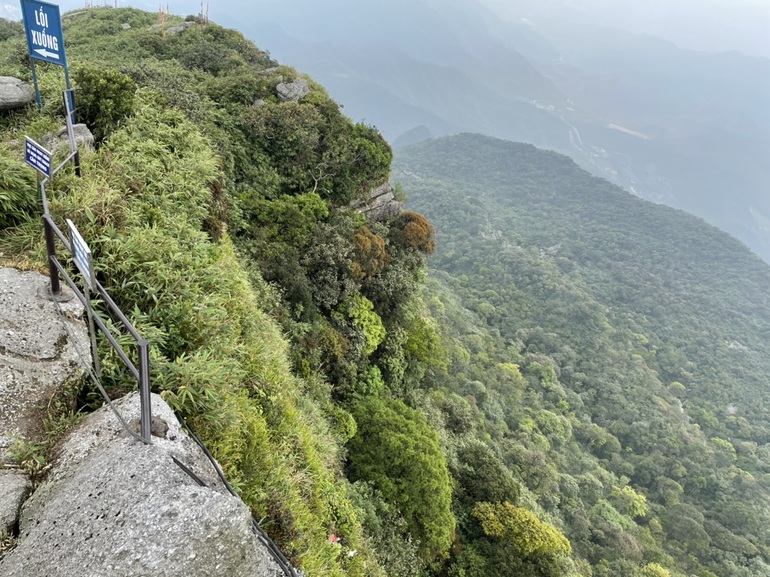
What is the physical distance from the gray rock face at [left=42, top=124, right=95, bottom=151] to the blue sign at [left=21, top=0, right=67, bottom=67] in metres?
1.04

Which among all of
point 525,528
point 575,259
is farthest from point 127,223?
point 575,259

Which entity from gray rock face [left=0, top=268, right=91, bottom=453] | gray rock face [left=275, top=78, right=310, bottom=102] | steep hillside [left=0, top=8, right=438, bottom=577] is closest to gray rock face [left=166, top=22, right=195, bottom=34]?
steep hillside [left=0, top=8, right=438, bottom=577]

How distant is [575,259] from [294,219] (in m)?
81.1

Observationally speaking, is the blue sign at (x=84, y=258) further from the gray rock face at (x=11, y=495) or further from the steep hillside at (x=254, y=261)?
the gray rock face at (x=11, y=495)

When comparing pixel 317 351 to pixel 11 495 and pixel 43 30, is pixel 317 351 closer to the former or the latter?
pixel 43 30

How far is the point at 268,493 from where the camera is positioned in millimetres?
3689

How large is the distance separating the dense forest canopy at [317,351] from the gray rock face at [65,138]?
207 millimetres

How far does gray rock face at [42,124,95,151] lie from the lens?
5953mm

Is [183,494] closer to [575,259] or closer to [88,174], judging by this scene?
[88,174]

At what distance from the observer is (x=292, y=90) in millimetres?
14844

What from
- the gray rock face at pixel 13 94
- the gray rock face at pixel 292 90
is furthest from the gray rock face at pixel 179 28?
the gray rock face at pixel 13 94

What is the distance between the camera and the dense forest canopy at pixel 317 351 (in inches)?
163

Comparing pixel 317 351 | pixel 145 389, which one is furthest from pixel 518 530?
pixel 145 389

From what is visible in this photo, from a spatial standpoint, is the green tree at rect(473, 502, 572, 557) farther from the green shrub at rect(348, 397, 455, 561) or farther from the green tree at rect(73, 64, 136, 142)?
the green tree at rect(73, 64, 136, 142)
